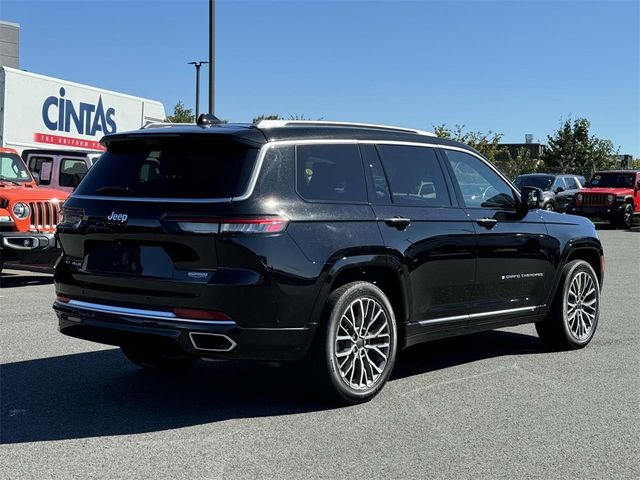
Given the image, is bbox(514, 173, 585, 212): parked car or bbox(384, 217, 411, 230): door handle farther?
bbox(514, 173, 585, 212): parked car

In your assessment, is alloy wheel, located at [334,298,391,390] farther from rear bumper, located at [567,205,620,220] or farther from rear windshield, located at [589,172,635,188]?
rear windshield, located at [589,172,635,188]

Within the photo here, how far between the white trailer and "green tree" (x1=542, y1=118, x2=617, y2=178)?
144 feet

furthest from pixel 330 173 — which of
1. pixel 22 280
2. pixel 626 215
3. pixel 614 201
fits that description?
pixel 626 215

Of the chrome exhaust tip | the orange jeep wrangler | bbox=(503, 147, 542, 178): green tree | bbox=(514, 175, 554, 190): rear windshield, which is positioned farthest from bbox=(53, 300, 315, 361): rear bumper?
bbox=(503, 147, 542, 178): green tree

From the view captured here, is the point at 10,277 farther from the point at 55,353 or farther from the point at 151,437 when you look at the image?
the point at 151,437

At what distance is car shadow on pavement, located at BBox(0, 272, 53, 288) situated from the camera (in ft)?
39.4

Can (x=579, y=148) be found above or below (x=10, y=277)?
above

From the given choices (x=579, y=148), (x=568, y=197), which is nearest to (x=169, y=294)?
(x=568, y=197)

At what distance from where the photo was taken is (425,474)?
13.9ft

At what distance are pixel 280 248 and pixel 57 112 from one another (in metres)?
13.2

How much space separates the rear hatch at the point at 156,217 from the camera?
4.99 meters

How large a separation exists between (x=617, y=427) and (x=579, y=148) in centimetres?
5640

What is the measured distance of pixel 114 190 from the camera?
5516 millimetres

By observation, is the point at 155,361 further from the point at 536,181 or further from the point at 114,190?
the point at 536,181
